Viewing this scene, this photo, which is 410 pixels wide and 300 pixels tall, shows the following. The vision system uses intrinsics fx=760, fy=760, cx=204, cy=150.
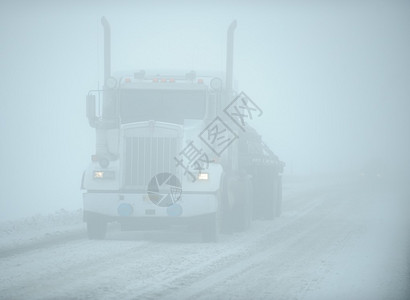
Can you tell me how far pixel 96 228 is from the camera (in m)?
14.0

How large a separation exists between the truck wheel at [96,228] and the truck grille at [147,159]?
851mm

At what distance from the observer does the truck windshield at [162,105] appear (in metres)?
14.7

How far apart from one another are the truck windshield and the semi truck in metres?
0.02

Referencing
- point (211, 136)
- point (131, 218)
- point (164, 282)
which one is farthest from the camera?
point (211, 136)

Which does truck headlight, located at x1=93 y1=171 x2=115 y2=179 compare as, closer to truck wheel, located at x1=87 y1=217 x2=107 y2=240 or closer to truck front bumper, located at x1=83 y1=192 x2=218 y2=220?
truck front bumper, located at x1=83 y1=192 x2=218 y2=220

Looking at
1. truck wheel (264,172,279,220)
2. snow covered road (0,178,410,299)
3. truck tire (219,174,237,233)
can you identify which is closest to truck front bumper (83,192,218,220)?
snow covered road (0,178,410,299)

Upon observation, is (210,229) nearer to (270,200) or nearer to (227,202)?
(227,202)

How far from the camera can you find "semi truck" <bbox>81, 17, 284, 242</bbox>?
44.8ft

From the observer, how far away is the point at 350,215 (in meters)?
21.2

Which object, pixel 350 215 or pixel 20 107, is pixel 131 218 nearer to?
pixel 350 215

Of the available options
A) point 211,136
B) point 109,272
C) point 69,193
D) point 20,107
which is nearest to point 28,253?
point 109,272

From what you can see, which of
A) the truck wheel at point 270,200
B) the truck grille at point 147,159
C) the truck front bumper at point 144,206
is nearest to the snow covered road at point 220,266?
the truck front bumper at point 144,206

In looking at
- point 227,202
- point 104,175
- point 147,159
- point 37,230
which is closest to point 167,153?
point 147,159

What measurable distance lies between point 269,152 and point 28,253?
34.6ft
